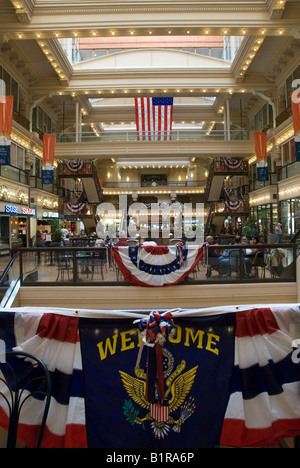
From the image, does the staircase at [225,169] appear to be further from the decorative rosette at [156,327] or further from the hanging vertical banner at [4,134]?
the decorative rosette at [156,327]

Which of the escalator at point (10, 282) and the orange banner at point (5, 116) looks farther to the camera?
the orange banner at point (5, 116)

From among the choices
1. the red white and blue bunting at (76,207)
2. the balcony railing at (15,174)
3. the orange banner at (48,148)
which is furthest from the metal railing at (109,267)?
the red white and blue bunting at (76,207)

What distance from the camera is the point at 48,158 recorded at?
2041 cm

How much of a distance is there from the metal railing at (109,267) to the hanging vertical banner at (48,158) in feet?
42.1

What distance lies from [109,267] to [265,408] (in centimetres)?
606

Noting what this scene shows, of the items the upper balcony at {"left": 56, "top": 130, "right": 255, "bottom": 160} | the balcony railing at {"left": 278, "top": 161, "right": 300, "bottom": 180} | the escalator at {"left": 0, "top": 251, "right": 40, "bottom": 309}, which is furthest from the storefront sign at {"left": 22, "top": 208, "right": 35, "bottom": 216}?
the balcony railing at {"left": 278, "top": 161, "right": 300, "bottom": 180}

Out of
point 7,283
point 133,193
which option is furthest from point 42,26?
point 133,193

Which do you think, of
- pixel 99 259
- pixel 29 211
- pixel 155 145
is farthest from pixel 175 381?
pixel 29 211

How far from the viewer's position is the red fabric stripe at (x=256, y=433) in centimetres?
252

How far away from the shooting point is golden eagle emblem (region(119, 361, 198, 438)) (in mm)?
2465

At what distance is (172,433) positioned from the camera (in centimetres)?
247

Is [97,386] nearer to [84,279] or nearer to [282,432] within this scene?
[282,432]
